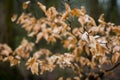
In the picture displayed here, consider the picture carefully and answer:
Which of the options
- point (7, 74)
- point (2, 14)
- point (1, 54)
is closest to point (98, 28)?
point (1, 54)

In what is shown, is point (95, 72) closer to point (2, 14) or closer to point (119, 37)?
point (119, 37)

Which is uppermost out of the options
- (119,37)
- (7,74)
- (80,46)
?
(119,37)

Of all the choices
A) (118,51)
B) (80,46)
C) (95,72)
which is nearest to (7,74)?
(95,72)

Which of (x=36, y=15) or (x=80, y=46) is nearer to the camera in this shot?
(x=80, y=46)

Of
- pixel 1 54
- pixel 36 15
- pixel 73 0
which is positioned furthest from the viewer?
pixel 36 15

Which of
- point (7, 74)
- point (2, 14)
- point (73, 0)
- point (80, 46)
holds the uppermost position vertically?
point (73, 0)

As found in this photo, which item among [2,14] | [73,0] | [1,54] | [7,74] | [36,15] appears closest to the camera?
[73,0]

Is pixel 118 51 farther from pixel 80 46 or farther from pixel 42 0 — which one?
pixel 42 0

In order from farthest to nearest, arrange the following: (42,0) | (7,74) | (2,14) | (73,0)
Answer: (2,14) < (7,74) < (42,0) < (73,0)

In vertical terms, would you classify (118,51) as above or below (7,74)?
above

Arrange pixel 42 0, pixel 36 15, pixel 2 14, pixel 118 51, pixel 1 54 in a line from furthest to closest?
pixel 2 14, pixel 36 15, pixel 1 54, pixel 42 0, pixel 118 51
